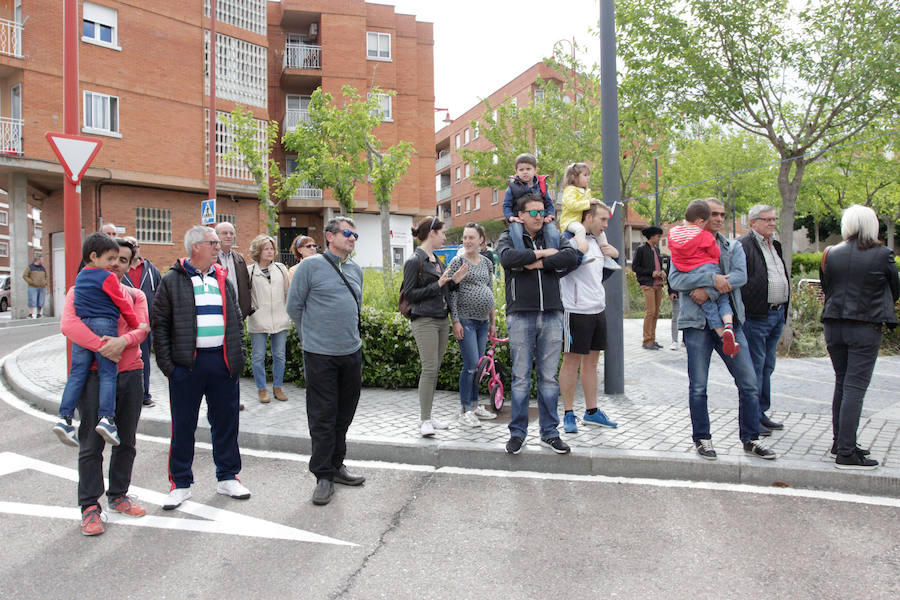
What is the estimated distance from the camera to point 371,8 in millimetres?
32562

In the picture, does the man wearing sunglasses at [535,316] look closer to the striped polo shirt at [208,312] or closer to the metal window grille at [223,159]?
the striped polo shirt at [208,312]

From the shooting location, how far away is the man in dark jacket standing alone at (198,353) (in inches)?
169

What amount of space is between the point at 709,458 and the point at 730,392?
2.93m

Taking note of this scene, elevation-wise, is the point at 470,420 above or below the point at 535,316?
below

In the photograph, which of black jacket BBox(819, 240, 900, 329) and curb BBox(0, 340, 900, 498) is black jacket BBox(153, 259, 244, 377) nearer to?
curb BBox(0, 340, 900, 498)

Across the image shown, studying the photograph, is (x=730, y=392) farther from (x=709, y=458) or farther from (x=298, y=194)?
(x=298, y=194)

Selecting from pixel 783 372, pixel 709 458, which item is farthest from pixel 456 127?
pixel 709 458

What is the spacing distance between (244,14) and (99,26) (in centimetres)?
685

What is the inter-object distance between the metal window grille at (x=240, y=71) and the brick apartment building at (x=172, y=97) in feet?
0.15

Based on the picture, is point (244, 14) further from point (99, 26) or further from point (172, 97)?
point (99, 26)

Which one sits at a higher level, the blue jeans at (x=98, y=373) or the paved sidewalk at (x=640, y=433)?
the blue jeans at (x=98, y=373)

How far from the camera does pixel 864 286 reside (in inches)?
184

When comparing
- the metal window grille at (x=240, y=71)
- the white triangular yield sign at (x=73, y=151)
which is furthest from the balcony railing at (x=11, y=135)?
the white triangular yield sign at (x=73, y=151)

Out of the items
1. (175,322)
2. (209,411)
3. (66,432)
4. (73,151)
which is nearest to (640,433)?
(209,411)
